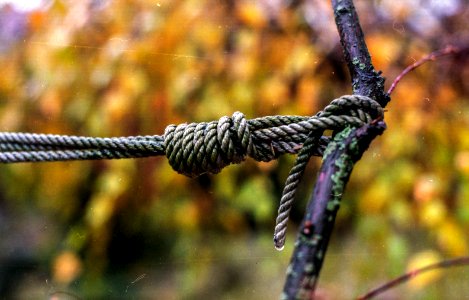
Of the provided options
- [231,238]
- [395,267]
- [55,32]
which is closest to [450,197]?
[395,267]

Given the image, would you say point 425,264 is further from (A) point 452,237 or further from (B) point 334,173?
Result: (B) point 334,173

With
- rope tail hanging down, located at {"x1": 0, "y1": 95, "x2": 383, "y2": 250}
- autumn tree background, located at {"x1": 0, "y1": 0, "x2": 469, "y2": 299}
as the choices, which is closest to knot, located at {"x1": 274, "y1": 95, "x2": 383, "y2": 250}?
rope tail hanging down, located at {"x1": 0, "y1": 95, "x2": 383, "y2": 250}

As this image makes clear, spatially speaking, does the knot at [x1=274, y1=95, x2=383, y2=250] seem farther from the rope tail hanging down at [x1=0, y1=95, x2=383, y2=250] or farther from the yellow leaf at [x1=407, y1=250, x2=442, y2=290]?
the yellow leaf at [x1=407, y1=250, x2=442, y2=290]

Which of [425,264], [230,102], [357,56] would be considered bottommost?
[425,264]

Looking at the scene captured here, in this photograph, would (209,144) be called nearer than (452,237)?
Yes

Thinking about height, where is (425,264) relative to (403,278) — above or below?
below

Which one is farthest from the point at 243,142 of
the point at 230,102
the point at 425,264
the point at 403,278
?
the point at 425,264

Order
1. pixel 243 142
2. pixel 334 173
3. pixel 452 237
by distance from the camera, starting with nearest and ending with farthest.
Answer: pixel 334 173, pixel 243 142, pixel 452 237
